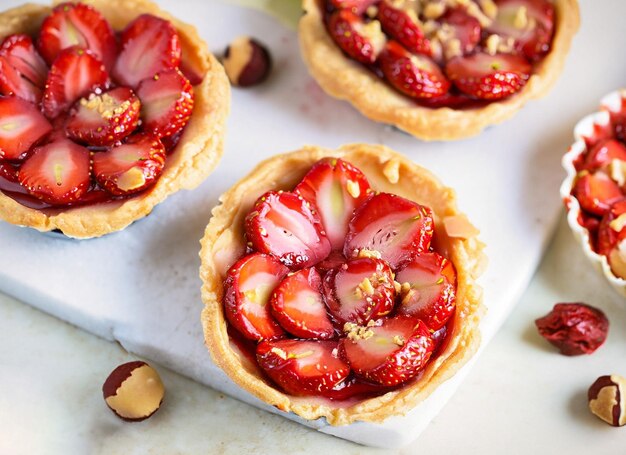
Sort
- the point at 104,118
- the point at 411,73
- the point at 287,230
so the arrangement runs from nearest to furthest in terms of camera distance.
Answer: the point at 287,230, the point at 104,118, the point at 411,73

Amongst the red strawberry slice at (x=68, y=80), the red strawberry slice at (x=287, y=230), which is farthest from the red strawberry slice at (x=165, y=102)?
the red strawberry slice at (x=287, y=230)

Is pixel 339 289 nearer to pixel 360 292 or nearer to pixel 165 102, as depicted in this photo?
pixel 360 292

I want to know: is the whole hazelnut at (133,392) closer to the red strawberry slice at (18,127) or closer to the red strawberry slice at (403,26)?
the red strawberry slice at (18,127)

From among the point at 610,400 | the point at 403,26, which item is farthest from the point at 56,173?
the point at 610,400

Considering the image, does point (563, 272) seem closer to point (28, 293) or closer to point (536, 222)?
point (536, 222)

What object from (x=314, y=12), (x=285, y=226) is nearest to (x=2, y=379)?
(x=285, y=226)
